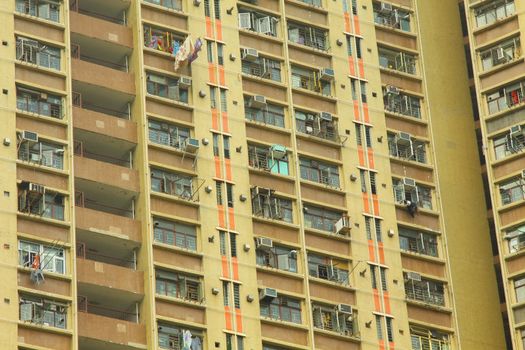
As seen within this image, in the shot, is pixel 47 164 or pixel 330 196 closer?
pixel 47 164

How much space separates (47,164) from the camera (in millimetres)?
99438

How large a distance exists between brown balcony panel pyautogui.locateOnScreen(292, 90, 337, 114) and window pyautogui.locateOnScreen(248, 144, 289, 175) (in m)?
4.10

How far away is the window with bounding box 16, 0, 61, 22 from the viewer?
103500 millimetres

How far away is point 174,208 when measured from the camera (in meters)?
102

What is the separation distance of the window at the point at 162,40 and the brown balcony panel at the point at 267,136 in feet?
19.1

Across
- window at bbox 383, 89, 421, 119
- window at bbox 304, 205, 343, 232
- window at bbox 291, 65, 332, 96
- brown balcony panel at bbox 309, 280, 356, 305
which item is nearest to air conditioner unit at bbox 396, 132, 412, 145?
window at bbox 383, 89, 421, 119

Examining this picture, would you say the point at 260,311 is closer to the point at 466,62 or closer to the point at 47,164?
the point at 47,164

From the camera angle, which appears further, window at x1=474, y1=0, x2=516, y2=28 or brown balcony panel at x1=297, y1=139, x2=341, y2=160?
window at x1=474, y1=0, x2=516, y2=28

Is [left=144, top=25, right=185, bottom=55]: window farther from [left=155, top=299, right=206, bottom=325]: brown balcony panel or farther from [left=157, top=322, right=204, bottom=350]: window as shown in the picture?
[left=157, top=322, right=204, bottom=350]: window

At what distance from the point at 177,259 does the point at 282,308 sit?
5959mm

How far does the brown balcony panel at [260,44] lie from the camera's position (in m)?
109

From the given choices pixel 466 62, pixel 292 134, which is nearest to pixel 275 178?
pixel 292 134

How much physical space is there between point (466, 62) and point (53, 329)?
A: 33983mm

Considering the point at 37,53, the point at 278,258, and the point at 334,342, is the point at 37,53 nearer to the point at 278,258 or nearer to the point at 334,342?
the point at 278,258
